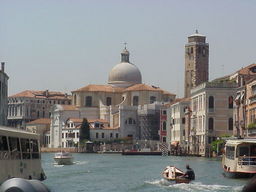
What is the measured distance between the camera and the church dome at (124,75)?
132 meters

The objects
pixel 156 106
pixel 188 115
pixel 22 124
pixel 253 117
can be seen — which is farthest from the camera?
pixel 22 124

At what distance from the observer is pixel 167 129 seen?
105250 millimetres

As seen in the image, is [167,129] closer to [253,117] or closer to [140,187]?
[253,117]

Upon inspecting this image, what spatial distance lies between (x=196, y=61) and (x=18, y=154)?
94.0 meters

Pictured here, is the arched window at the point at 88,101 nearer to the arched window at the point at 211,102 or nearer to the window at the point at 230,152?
the arched window at the point at 211,102

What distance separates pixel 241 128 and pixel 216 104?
17.2m

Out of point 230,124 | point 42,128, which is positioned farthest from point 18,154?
point 42,128

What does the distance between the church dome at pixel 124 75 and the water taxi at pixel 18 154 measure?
358 ft

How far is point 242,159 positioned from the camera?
28.7 meters

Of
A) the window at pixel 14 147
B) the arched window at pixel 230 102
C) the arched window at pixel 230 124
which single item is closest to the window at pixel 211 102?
the arched window at pixel 230 102

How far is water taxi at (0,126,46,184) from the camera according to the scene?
1742cm

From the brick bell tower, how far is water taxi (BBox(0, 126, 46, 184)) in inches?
3532

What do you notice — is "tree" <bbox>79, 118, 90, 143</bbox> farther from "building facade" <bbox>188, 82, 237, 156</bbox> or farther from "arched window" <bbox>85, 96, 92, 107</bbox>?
"building facade" <bbox>188, 82, 237, 156</bbox>

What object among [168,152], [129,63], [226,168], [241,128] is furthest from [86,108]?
[226,168]
